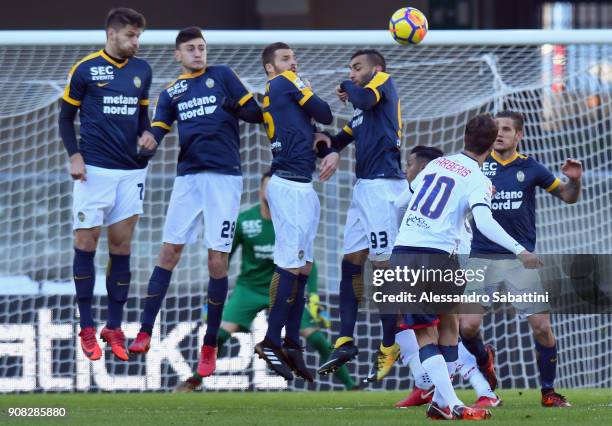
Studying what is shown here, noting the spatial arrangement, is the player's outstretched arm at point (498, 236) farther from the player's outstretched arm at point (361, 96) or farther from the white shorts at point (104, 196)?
the white shorts at point (104, 196)

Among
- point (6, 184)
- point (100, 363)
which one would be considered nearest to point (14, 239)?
point (6, 184)

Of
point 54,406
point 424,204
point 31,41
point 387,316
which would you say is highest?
point 31,41

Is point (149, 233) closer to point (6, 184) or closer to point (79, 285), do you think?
point (6, 184)

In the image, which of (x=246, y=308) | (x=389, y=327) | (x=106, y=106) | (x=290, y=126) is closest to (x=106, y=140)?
(x=106, y=106)

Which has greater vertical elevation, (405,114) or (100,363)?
(405,114)

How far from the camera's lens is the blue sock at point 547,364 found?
905 cm

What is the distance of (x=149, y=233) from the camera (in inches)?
506

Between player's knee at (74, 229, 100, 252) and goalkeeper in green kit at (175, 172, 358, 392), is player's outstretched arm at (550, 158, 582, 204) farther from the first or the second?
player's knee at (74, 229, 100, 252)

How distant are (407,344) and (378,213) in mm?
971

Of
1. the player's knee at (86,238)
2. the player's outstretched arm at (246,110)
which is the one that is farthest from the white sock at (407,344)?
the player's knee at (86,238)

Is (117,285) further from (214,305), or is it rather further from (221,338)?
(221,338)

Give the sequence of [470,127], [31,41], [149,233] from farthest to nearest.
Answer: [149,233]
[31,41]
[470,127]

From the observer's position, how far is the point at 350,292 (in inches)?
356

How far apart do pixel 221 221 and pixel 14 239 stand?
4.24 metres
